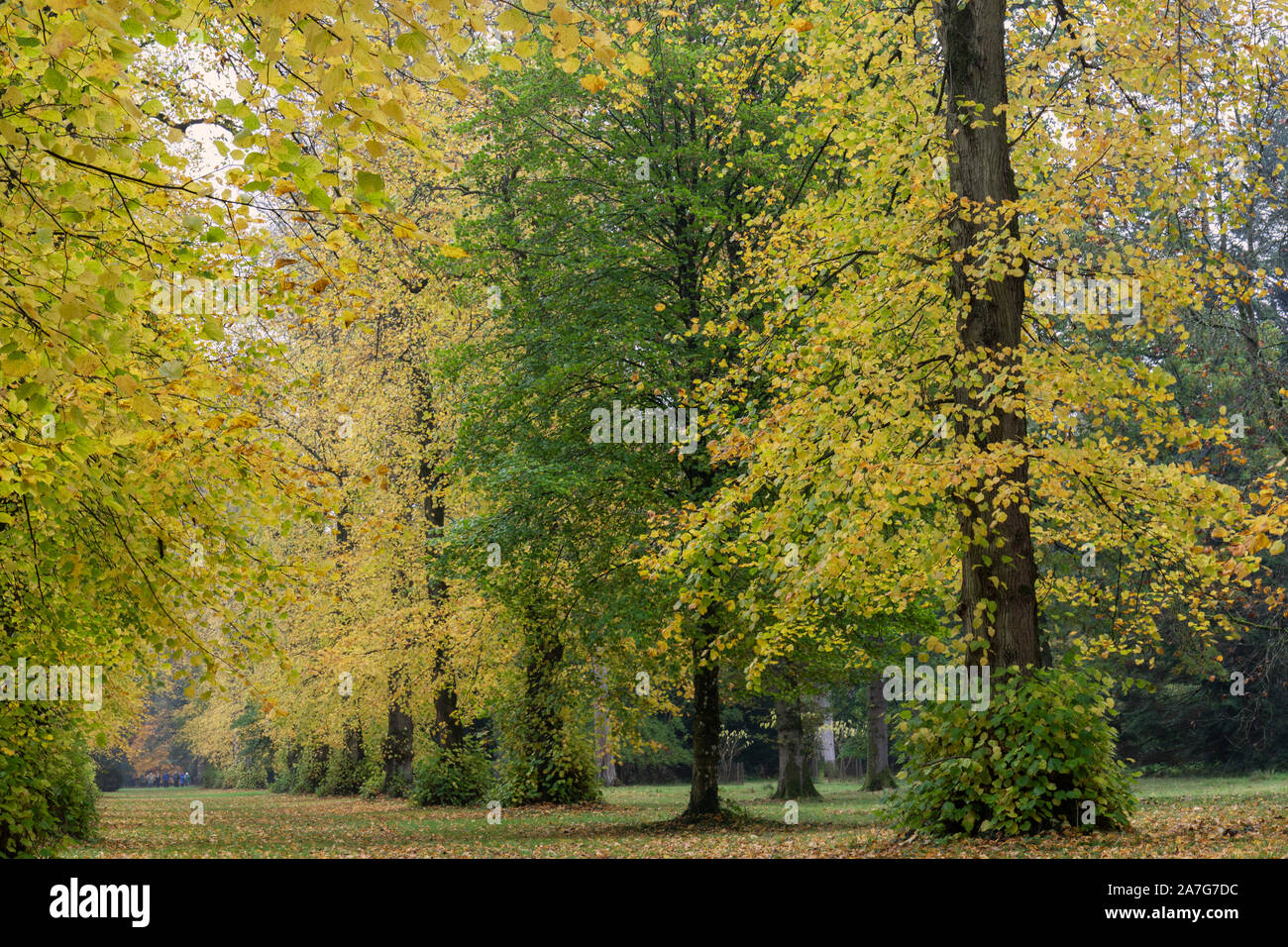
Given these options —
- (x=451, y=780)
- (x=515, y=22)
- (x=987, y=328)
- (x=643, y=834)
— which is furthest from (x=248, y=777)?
(x=515, y=22)

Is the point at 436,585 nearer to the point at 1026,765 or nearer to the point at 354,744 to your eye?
the point at 354,744

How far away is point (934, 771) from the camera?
Result: 9633 millimetres

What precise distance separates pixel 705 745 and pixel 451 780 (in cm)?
854

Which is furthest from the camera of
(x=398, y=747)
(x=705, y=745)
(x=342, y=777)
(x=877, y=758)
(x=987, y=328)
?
(x=342, y=777)

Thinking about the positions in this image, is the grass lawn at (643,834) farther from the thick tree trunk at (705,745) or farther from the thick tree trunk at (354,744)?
the thick tree trunk at (354,744)

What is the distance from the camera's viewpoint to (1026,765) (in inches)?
349

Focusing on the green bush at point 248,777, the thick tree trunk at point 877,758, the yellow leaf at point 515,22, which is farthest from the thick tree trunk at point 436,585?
the green bush at point 248,777

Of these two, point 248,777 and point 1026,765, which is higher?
point 1026,765

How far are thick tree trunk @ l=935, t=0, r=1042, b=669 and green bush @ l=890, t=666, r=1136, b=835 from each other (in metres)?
0.52

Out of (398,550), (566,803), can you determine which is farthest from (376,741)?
(566,803)

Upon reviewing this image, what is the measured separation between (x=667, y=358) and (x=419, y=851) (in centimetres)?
789

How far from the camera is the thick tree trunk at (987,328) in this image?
9.05 metres

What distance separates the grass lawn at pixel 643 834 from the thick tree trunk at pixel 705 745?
0.74 m

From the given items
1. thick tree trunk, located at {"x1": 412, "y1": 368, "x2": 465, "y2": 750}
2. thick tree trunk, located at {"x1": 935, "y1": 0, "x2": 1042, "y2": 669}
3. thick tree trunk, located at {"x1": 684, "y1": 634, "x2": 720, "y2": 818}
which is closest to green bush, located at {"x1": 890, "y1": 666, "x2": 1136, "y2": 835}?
thick tree trunk, located at {"x1": 935, "y1": 0, "x2": 1042, "y2": 669}
